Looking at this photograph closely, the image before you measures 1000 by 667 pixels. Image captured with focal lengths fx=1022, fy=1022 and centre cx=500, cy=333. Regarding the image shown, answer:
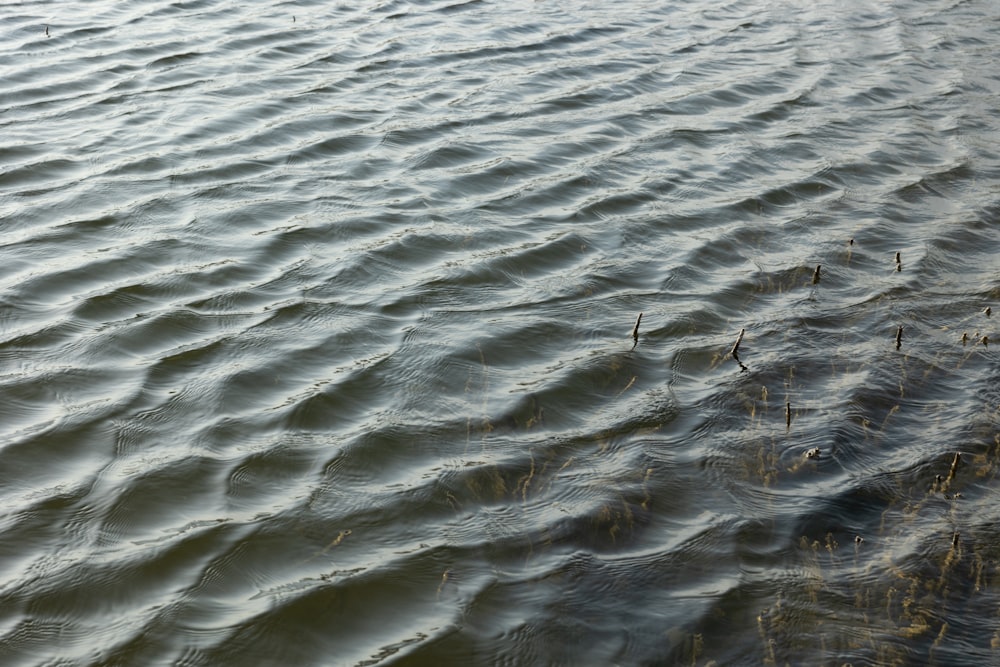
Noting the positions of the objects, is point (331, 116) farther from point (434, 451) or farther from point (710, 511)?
point (710, 511)

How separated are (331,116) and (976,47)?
5021mm

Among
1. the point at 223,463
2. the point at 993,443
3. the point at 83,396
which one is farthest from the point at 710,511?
the point at 83,396

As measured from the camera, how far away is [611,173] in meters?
5.46

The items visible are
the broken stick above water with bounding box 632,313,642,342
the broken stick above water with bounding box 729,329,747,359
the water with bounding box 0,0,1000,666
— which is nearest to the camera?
the water with bounding box 0,0,1000,666

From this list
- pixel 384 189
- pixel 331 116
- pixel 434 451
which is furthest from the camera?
pixel 331 116

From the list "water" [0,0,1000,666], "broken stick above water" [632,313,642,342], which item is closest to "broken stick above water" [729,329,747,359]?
"water" [0,0,1000,666]

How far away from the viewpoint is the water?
277cm

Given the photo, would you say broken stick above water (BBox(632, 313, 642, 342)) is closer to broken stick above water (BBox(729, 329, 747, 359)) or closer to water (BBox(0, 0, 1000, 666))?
water (BBox(0, 0, 1000, 666))

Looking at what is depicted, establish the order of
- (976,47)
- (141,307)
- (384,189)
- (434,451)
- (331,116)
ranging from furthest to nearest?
(976,47), (331,116), (384,189), (141,307), (434,451)

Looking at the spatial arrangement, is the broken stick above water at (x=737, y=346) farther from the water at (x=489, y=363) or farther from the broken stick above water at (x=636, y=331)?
the broken stick above water at (x=636, y=331)

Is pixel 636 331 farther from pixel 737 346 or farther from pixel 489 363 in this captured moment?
pixel 489 363

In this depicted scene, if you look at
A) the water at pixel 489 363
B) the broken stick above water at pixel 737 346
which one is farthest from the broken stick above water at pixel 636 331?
the broken stick above water at pixel 737 346

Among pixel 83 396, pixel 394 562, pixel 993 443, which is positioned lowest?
→ pixel 993 443

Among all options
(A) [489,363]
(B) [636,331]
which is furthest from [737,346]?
(A) [489,363]
